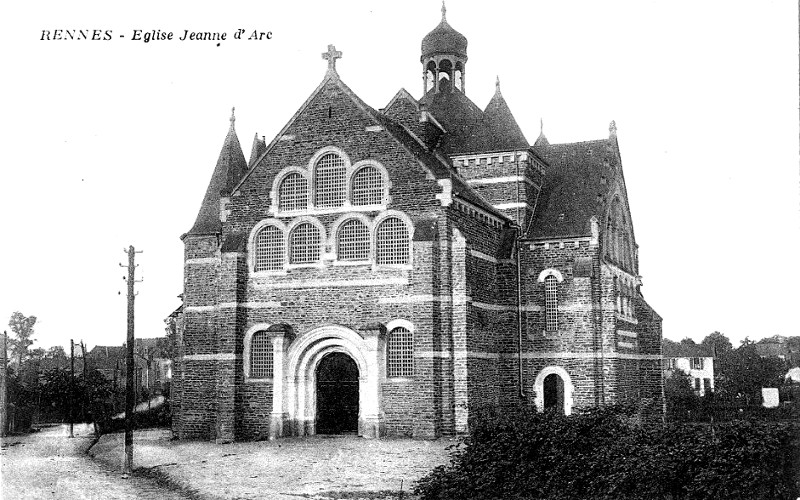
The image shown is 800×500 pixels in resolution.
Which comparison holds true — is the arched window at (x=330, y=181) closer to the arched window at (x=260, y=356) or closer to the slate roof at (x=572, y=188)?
the arched window at (x=260, y=356)

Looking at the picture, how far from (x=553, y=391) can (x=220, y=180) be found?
1637cm

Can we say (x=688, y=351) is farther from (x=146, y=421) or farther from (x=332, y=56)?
(x=332, y=56)

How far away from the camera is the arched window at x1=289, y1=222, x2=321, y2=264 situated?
32.5 metres

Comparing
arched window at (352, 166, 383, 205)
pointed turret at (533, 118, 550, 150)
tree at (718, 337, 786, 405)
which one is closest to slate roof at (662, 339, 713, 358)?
tree at (718, 337, 786, 405)

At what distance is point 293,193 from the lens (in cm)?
3291

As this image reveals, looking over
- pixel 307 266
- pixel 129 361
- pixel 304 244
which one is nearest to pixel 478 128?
pixel 304 244

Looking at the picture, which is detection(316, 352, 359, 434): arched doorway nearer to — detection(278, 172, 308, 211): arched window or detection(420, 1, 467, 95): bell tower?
detection(278, 172, 308, 211): arched window

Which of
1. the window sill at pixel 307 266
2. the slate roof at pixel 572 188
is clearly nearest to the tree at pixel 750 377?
the slate roof at pixel 572 188

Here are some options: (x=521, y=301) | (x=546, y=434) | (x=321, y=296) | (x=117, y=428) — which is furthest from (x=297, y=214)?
(x=117, y=428)

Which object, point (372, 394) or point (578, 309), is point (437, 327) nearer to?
point (372, 394)

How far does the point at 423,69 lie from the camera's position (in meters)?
42.8

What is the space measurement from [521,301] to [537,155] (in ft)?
21.5

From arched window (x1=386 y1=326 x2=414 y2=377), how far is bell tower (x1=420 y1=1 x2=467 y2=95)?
15.1 meters

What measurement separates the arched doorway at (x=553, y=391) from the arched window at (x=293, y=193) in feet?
40.4
